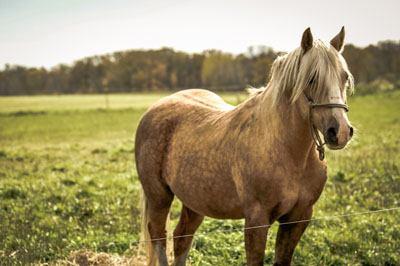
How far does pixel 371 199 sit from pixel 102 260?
4434 millimetres

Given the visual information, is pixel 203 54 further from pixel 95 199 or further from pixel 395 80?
pixel 95 199

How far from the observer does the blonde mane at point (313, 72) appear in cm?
197

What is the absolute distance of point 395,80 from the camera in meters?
37.2

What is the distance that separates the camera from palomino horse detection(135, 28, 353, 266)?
200 centimetres

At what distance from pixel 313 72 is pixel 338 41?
16.8 inches

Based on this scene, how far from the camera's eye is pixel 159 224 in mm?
3307

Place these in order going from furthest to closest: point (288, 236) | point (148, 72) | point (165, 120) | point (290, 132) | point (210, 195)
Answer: point (148, 72), point (165, 120), point (210, 195), point (288, 236), point (290, 132)

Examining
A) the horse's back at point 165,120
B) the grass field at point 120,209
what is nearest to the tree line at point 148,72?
the grass field at point 120,209

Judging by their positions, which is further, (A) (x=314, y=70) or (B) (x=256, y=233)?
(B) (x=256, y=233)

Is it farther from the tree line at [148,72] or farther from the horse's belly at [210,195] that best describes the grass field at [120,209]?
the tree line at [148,72]

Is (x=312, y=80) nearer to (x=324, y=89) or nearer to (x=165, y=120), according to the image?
(x=324, y=89)

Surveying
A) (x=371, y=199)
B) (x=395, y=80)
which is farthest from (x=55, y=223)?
(x=395, y=80)

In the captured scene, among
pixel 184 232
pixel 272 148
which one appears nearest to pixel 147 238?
pixel 184 232

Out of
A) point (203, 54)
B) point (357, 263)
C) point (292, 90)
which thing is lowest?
point (357, 263)
